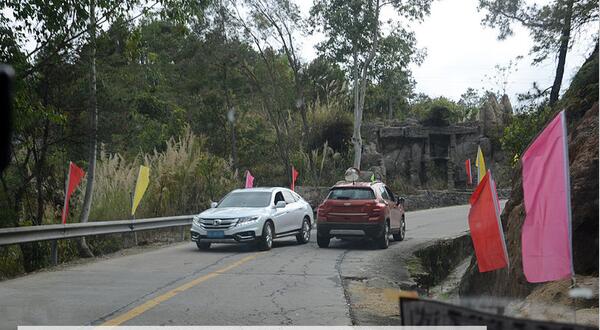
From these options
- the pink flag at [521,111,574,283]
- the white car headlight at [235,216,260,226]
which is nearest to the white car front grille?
the white car headlight at [235,216,260,226]

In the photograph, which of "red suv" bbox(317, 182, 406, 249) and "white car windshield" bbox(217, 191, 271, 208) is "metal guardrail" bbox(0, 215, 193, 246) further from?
"red suv" bbox(317, 182, 406, 249)

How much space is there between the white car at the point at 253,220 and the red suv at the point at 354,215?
1066mm

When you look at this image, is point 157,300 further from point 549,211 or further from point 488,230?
point 549,211

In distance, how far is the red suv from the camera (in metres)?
17.3

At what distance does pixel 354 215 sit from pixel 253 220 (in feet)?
8.87

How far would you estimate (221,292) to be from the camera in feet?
33.7

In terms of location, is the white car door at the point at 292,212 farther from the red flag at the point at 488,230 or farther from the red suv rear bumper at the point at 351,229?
the red flag at the point at 488,230

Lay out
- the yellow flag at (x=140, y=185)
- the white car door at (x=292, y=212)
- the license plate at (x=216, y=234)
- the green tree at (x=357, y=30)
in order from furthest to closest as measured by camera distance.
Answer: the green tree at (x=357, y=30) → the yellow flag at (x=140, y=185) → the white car door at (x=292, y=212) → the license plate at (x=216, y=234)

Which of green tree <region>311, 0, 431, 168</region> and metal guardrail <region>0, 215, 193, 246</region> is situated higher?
green tree <region>311, 0, 431, 168</region>

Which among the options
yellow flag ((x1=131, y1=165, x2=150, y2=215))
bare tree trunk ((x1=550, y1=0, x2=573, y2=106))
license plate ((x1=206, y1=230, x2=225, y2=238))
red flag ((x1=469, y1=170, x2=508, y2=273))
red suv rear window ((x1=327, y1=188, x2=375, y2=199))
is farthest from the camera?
bare tree trunk ((x1=550, y1=0, x2=573, y2=106))

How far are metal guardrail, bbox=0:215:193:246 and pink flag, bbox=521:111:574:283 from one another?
29.1ft

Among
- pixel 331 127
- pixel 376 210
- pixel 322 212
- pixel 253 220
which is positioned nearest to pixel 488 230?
pixel 253 220

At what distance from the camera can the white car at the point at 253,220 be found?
16.2 metres

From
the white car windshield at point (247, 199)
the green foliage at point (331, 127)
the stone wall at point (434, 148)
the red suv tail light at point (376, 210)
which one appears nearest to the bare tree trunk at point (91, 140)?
the white car windshield at point (247, 199)
